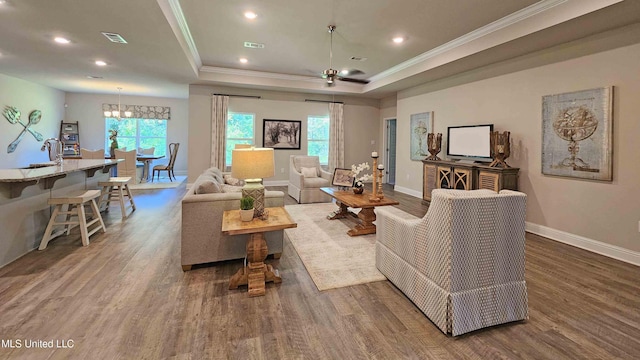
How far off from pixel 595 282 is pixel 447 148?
11.8ft

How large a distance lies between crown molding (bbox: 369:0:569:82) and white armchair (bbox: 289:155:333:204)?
2.79 metres

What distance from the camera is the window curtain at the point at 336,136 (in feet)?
27.7

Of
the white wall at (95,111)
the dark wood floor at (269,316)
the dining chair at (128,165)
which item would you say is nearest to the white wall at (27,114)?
the white wall at (95,111)

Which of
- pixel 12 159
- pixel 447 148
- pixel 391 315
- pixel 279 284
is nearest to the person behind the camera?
pixel 391 315

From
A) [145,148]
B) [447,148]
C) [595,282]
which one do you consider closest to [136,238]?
[595,282]

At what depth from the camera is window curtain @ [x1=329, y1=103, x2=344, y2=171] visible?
8.45 metres

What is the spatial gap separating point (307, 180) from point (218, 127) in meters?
3.12

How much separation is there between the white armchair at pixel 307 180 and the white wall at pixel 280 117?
1906 mm

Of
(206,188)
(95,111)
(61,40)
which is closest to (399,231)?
(206,188)

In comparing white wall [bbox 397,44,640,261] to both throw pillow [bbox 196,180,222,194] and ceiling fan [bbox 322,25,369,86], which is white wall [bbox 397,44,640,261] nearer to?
ceiling fan [bbox 322,25,369,86]

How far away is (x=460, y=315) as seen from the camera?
Answer: 6.10 feet

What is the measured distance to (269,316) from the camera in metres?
2.08

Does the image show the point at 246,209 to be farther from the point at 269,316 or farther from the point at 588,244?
the point at 588,244

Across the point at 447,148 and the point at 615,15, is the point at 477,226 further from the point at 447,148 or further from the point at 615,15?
the point at 447,148
